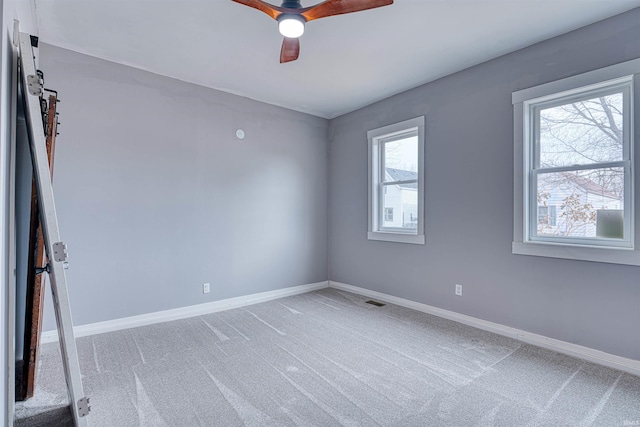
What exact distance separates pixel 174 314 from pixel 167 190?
142 cm

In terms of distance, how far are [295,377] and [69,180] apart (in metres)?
2.78

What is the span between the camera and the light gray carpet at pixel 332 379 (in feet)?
6.43

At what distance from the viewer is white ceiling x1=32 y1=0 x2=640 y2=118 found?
97.5 inches

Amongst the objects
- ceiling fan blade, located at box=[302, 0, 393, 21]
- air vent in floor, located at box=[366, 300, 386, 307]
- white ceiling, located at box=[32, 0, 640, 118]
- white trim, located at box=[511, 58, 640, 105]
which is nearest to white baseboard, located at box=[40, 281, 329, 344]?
air vent in floor, located at box=[366, 300, 386, 307]

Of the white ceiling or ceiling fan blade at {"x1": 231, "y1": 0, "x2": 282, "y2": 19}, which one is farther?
the white ceiling

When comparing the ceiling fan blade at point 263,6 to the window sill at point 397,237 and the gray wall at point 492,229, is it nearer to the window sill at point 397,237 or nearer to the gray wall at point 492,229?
the gray wall at point 492,229

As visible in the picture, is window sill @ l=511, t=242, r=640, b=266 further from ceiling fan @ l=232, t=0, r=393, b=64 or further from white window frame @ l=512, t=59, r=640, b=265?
ceiling fan @ l=232, t=0, r=393, b=64

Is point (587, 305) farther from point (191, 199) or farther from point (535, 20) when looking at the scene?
point (191, 199)

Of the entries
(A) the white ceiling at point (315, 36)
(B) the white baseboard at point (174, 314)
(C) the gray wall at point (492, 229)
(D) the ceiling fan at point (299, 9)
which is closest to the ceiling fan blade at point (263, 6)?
(D) the ceiling fan at point (299, 9)

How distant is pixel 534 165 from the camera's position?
3.08 m

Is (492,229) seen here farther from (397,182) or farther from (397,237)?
(397,182)

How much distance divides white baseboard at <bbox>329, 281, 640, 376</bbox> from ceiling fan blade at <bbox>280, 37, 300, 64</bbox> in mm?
3118

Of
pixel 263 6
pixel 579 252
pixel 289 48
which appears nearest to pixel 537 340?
pixel 579 252

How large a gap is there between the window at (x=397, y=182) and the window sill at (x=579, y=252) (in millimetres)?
1146
